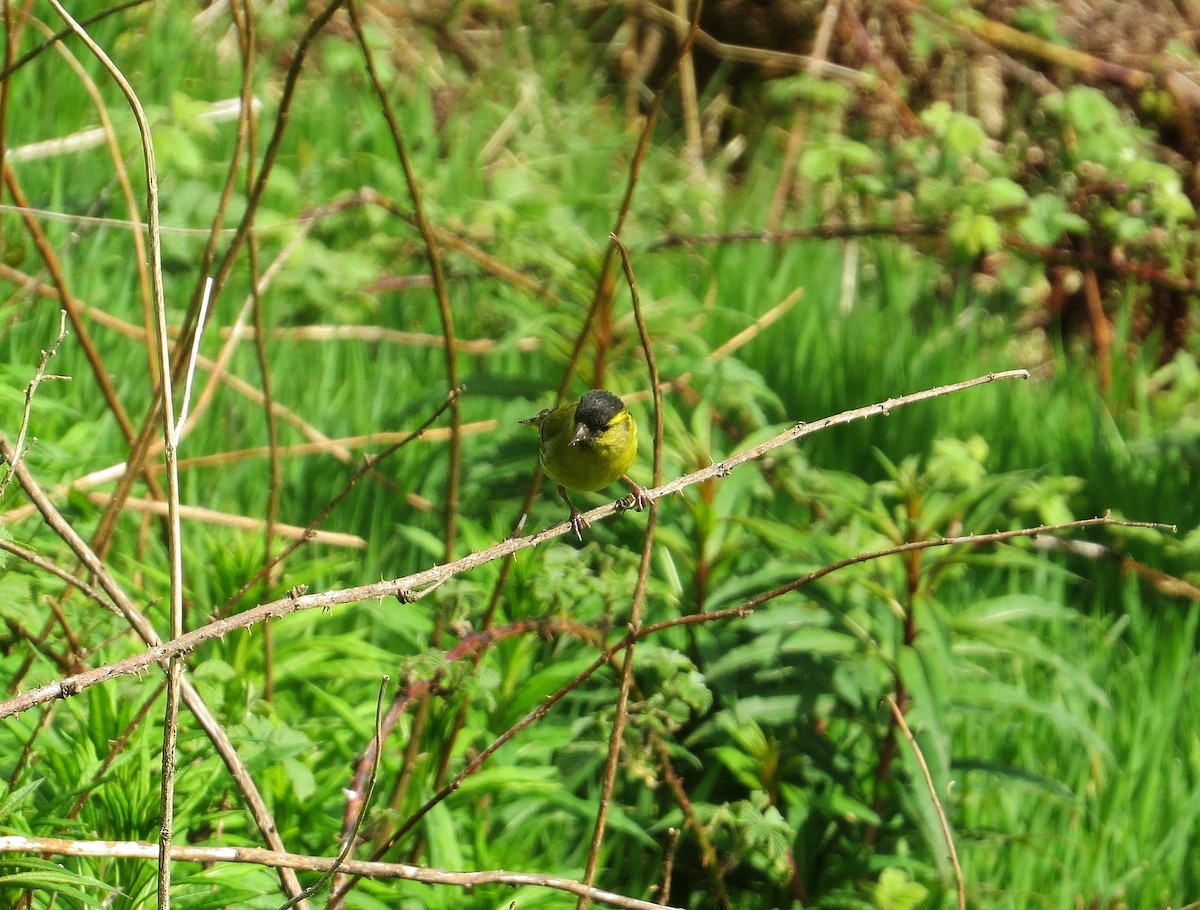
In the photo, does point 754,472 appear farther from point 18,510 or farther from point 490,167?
point 490,167

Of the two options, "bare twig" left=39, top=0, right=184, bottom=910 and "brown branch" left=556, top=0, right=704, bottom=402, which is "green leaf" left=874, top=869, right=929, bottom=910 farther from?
"bare twig" left=39, top=0, right=184, bottom=910

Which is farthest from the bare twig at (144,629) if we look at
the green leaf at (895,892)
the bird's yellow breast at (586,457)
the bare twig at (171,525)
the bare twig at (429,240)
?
the green leaf at (895,892)

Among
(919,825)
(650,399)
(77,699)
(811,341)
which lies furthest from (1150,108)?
(77,699)

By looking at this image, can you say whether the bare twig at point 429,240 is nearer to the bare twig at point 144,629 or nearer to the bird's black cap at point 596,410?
the bird's black cap at point 596,410

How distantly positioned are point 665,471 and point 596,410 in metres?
0.67

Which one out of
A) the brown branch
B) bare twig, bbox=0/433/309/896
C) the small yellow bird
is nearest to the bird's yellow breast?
the small yellow bird

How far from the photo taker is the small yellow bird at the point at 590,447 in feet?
9.82

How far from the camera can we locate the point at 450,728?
9.83 feet

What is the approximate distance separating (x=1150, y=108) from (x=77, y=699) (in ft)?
21.5

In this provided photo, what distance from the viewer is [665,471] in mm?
3625

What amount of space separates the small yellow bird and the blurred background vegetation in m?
0.25

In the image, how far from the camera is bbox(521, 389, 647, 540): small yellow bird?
9.82ft

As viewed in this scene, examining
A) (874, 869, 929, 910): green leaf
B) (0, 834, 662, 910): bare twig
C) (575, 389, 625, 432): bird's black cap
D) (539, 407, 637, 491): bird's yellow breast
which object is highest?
(575, 389, 625, 432): bird's black cap

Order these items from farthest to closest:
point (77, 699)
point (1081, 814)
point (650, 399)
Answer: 1. point (650, 399)
2. point (1081, 814)
3. point (77, 699)
